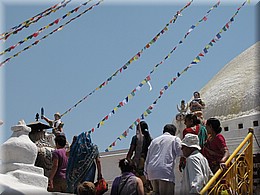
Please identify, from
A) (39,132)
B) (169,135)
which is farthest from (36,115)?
(169,135)

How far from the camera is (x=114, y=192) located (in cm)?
782

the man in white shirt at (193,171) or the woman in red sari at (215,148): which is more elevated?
the woman in red sari at (215,148)

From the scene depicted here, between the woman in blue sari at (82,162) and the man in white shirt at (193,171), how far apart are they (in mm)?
1460

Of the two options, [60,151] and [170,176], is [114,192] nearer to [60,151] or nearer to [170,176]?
[170,176]

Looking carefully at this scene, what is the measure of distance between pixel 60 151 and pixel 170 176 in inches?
68.6

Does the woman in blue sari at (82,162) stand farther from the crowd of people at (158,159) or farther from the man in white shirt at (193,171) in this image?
the man in white shirt at (193,171)

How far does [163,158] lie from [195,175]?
2.66 feet

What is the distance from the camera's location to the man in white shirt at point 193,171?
8125 millimetres

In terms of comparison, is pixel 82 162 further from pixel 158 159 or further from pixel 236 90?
pixel 236 90

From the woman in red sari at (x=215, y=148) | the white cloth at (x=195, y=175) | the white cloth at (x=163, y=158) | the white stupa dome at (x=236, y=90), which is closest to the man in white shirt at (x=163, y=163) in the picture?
the white cloth at (x=163, y=158)

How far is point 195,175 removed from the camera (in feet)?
26.8

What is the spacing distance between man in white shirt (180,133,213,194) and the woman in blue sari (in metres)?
1.46

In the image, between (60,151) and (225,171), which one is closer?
(225,171)

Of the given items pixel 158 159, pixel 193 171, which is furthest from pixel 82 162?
pixel 193 171
